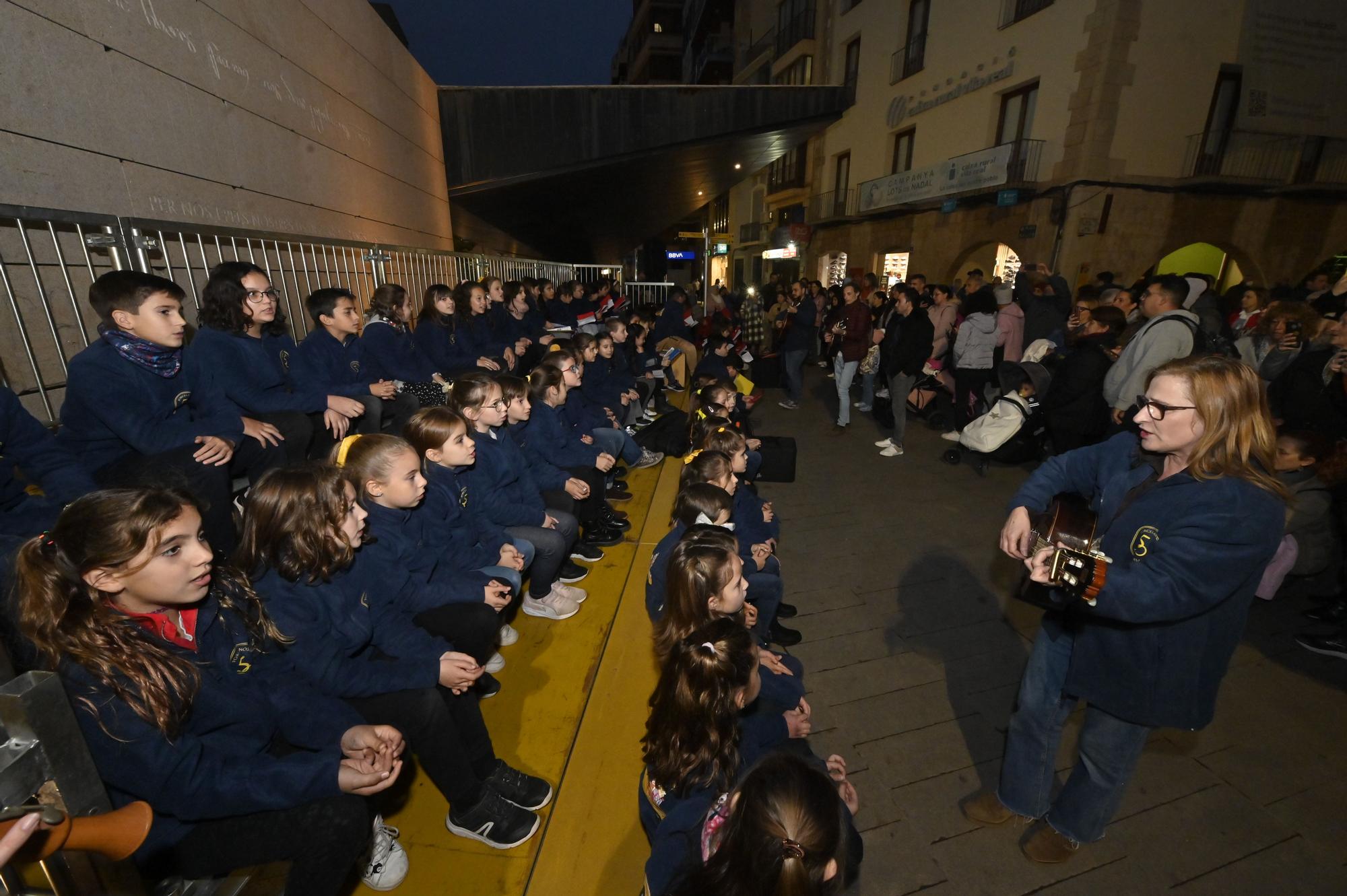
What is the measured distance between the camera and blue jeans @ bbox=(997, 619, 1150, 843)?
77.1 inches

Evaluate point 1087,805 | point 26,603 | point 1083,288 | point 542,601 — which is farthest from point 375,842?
point 1083,288

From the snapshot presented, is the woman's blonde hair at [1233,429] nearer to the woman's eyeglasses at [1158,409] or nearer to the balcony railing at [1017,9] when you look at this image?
the woman's eyeglasses at [1158,409]

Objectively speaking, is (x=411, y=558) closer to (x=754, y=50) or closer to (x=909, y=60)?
(x=909, y=60)

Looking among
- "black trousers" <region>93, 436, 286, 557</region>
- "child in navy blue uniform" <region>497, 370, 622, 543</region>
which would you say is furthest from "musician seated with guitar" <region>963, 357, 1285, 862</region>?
"black trousers" <region>93, 436, 286, 557</region>

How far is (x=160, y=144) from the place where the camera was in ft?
12.7

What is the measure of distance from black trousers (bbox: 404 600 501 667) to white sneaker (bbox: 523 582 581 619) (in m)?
0.87

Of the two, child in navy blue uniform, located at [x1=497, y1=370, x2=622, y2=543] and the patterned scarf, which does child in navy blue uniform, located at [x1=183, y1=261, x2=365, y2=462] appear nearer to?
the patterned scarf

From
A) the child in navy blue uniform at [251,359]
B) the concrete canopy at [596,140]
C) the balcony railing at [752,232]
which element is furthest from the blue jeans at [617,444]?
the balcony railing at [752,232]

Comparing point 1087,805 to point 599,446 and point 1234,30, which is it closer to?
point 599,446

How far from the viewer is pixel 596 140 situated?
1293cm

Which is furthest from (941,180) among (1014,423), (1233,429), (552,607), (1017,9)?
(552,607)

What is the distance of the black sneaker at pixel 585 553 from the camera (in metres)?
4.24

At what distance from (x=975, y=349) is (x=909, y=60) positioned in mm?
15493

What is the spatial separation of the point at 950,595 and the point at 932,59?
18.3 meters
